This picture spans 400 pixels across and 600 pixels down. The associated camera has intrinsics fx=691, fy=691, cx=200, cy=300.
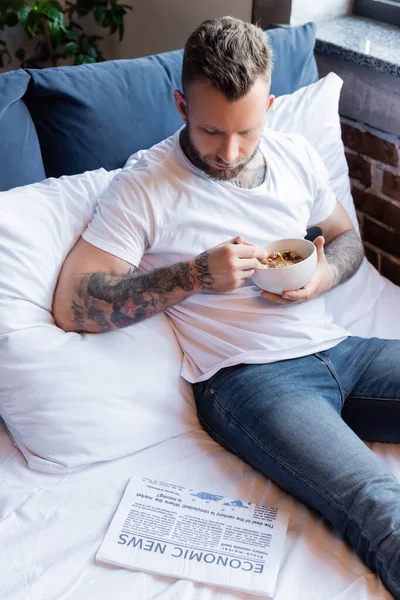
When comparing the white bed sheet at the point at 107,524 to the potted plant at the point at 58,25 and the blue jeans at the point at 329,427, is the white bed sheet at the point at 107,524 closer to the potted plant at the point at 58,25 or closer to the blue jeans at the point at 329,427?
the blue jeans at the point at 329,427

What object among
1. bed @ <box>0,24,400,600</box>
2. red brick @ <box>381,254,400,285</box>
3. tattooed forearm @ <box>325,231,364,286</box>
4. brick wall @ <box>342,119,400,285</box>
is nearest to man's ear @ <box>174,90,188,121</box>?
bed @ <box>0,24,400,600</box>

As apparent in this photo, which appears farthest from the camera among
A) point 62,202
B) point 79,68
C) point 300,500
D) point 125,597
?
point 79,68

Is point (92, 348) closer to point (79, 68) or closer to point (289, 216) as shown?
point (289, 216)

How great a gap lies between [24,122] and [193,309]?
50 cm

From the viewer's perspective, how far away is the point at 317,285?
134 cm

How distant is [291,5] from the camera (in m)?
1.85

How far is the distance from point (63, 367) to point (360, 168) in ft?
3.48

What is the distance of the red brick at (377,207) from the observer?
1828mm

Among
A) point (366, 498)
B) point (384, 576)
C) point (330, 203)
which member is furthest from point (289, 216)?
point (384, 576)

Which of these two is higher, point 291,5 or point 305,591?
point 291,5

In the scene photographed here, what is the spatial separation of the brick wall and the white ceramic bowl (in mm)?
653

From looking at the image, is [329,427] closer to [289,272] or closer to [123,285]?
[289,272]

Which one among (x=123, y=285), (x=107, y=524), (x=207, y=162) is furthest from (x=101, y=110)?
(x=107, y=524)

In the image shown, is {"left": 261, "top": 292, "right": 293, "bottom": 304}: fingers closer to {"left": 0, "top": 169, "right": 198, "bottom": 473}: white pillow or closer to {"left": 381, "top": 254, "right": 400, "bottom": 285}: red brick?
{"left": 0, "top": 169, "right": 198, "bottom": 473}: white pillow
